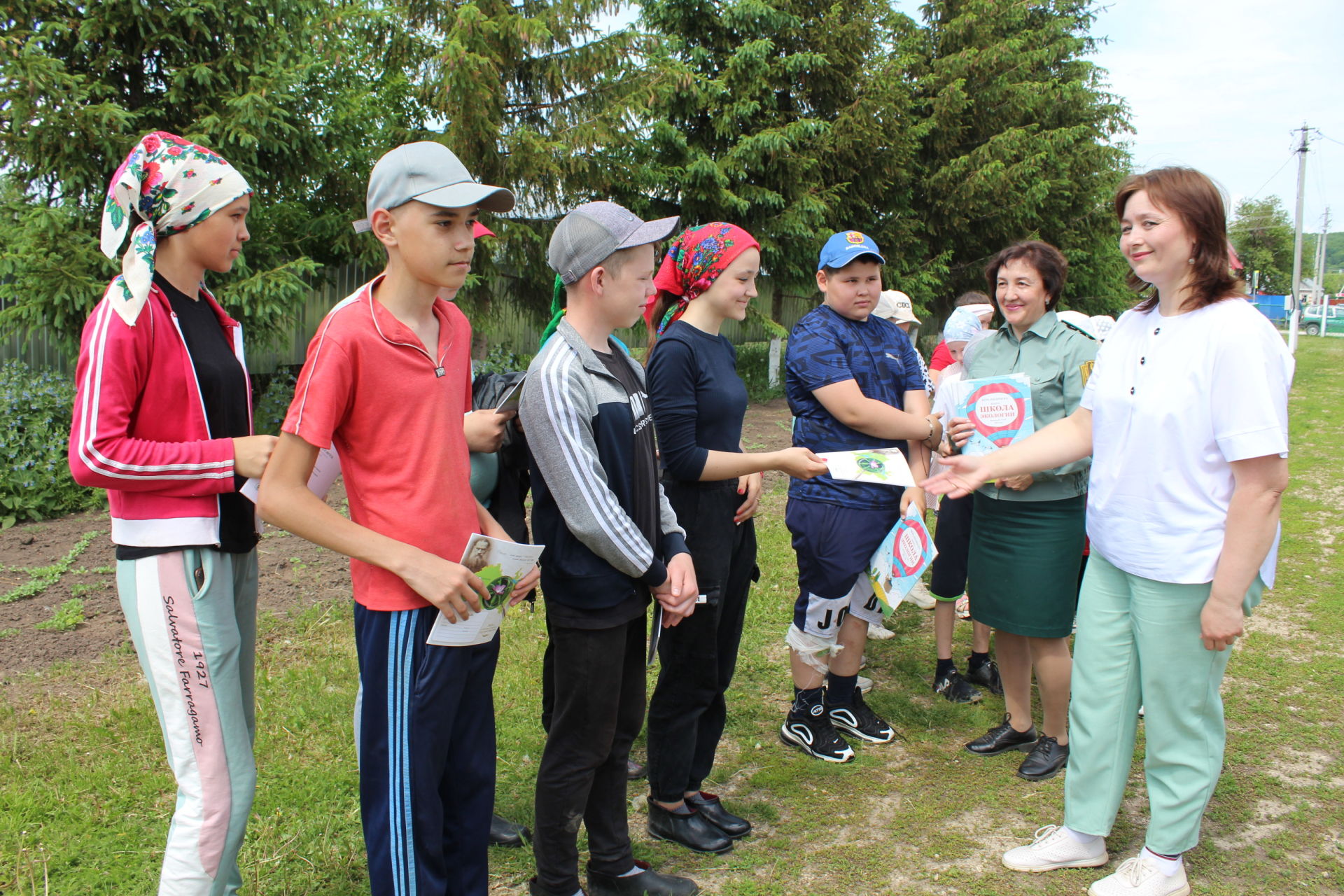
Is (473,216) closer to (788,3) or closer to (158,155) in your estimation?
(158,155)

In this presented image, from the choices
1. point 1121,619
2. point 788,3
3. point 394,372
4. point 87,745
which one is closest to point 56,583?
point 87,745

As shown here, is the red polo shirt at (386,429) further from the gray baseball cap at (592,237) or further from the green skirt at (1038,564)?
the green skirt at (1038,564)

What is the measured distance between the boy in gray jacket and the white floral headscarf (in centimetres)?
92

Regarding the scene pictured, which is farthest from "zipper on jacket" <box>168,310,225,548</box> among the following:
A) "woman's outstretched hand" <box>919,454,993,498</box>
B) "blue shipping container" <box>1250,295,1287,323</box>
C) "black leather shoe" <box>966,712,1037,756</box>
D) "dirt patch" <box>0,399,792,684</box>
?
"blue shipping container" <box>1250,295,1287,323</box>

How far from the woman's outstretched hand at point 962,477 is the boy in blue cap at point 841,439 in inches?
11.3

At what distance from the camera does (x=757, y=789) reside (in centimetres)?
364

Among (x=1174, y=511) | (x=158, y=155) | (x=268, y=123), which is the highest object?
(x=268, y=123)

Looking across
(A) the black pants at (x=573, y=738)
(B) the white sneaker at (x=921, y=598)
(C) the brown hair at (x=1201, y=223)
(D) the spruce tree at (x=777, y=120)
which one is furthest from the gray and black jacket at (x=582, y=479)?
(D) the spruce tree at (x=777, y=120)

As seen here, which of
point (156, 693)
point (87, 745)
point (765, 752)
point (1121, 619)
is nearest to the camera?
point (156, 693)

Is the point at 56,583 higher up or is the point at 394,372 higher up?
the point at 394,372

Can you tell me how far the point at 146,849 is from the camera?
3006 mm

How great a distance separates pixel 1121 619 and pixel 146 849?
3.37 meters

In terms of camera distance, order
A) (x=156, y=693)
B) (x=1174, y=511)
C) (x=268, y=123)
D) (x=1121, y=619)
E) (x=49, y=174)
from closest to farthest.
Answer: (x=156, y=693)
(x=1174, y=511)
(x=1121, y=619)
(x=49, y=174)
(x=268, y=123)

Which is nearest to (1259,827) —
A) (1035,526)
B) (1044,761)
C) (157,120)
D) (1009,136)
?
(1044,761)
